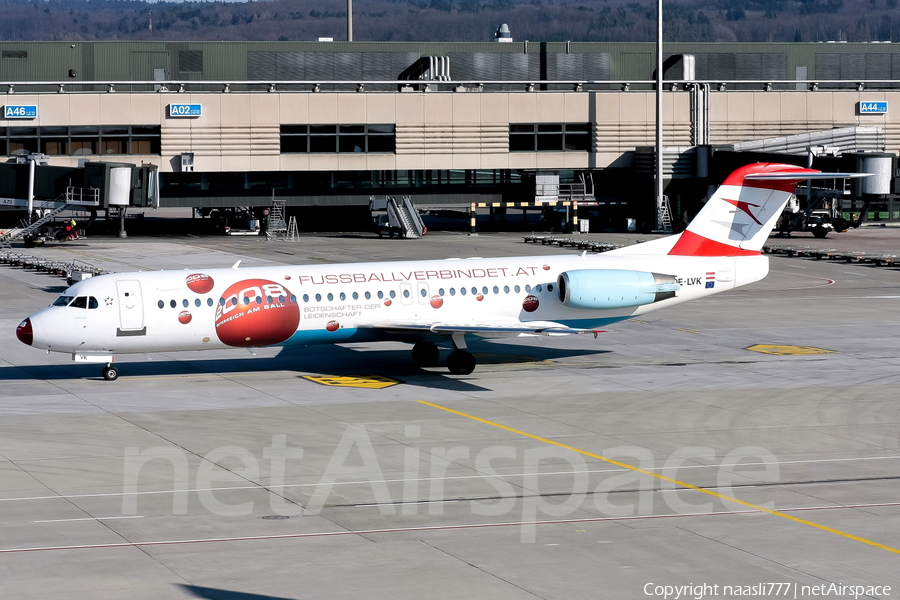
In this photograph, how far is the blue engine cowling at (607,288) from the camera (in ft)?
119

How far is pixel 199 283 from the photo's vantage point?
34.2 meters

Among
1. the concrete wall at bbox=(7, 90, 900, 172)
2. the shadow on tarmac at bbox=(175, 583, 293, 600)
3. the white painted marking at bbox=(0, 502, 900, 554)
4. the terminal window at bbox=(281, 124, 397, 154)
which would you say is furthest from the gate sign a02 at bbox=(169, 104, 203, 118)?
the shadow on tarmac at bbox=(175, 583, 293, 600)

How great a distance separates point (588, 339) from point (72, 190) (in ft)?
163

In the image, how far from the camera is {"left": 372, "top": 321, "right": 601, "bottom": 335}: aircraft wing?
33812 mm

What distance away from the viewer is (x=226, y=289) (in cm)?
3412

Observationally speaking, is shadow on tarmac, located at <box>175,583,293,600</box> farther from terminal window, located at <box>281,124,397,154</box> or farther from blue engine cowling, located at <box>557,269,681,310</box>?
terminal window, located at <box>281,124,397,154</box>

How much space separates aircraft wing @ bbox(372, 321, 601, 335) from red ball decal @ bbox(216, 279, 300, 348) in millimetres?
2716

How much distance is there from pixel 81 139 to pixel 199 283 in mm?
53834

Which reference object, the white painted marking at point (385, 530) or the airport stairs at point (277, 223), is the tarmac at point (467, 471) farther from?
the airport stairs at point (277, 223)

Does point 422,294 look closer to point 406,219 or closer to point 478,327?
point 478,327

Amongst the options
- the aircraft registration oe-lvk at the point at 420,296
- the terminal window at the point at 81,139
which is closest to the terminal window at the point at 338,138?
the terminal window at the point at 81,139

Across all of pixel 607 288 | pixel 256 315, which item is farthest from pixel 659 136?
Result: pixel 256 315

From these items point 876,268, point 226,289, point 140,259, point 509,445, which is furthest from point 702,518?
point 140,259

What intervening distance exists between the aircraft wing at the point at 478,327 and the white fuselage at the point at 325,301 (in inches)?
7.7
